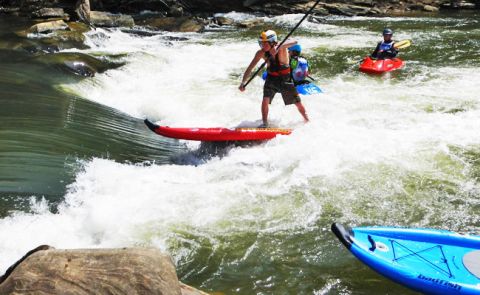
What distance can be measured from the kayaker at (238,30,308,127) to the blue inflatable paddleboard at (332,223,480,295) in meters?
3.22

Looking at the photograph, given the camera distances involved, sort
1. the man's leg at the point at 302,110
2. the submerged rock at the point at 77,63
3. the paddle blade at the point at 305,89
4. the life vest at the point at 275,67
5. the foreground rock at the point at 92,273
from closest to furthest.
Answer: the foreground rock at the point at 92,273
the life vest at the point at 275,67
the man's leg at the point at 302,110
the paddle blade at the point at 305,89
the submerged rock at the point at 77,63

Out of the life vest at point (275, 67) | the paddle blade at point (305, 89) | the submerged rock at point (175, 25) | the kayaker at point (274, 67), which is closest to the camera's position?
the kayaker at point (274, 67)

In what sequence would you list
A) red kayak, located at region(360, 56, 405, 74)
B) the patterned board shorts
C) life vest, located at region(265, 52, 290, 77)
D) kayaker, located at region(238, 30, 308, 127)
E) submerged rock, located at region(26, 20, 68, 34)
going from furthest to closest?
submerged rock, located at region(26, 20, 68, 34)
red kayak, located at region(360, 56, 405, 74)
the patterned board shorts
life vest, located at region(265, 52, 290, 77)
kayaker, located at region(238, 30, 308, 127)

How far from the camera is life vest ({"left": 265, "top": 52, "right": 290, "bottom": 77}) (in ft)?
21.1

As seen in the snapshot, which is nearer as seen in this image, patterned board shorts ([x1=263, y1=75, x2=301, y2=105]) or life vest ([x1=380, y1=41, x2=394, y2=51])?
patterned board shorts ([x1=263, y1=75, x2=301, y2=105])

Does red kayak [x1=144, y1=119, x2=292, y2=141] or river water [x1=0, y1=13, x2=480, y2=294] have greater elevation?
red kayak [x1=144, y1=119, x2=292, y2=141]

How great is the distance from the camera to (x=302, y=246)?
14.0 feet

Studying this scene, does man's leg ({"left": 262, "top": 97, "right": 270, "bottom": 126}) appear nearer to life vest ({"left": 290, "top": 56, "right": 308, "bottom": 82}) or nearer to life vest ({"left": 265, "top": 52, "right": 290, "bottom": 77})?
Answer: life vest ({"left": 265, "top": 52, "right": 290, "bottom": 77})

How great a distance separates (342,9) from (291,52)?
608 inches

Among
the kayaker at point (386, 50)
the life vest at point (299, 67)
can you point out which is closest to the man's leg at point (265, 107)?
the life vest at point (299, 67)

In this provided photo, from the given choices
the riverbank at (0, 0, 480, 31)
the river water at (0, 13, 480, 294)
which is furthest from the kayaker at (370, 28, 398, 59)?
the riverbank at (0, 0, 480, 31)

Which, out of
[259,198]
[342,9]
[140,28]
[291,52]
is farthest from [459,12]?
[259,198]

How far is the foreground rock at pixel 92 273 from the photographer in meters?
2.56

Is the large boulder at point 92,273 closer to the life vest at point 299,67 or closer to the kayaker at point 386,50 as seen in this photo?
the life vest at point 299,67
